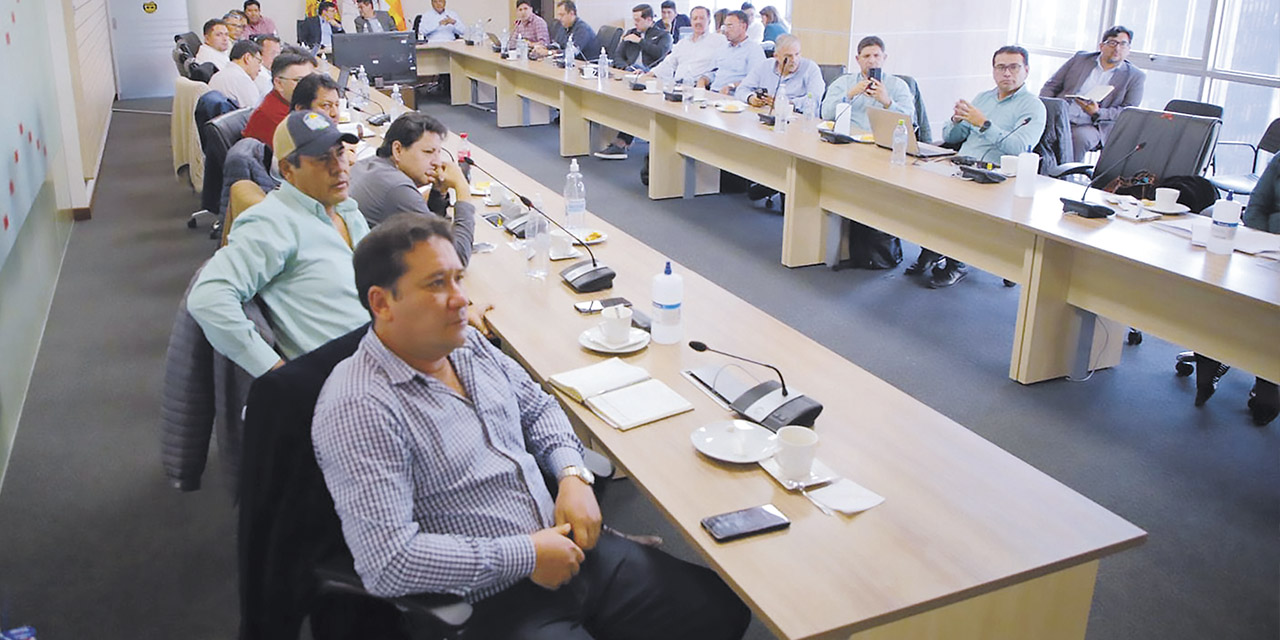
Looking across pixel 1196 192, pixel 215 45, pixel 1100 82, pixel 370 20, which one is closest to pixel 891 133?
pixel 1196 192

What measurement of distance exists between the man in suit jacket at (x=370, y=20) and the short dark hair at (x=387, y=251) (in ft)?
31.7

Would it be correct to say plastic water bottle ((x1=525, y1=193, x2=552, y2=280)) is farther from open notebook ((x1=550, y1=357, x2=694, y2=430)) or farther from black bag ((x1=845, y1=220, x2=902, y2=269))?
black bag ((x1=845, y1=220, x2=902, y2=269))

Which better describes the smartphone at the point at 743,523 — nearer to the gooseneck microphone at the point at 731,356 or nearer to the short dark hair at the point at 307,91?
the gooseneck microphone at the point at 731,356

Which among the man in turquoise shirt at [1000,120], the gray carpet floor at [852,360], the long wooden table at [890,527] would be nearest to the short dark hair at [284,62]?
the gray carpet floor at [852,360]

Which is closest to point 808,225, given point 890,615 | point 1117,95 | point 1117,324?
point 1117,324

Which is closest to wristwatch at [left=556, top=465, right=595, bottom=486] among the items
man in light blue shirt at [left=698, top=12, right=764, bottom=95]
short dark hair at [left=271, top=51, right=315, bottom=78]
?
short dark hair at [left=271, top=51, right=315, bottom=78]

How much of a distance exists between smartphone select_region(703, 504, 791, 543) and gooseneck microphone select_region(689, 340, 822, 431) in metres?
0.31

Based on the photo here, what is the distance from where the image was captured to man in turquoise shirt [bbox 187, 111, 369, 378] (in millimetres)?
2422

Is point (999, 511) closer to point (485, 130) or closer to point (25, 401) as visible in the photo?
point (25, 401)

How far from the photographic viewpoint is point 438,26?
11508 millimetres

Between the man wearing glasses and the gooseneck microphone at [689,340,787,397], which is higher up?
the man wearing glasses

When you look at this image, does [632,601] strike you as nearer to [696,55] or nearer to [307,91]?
[307,91]

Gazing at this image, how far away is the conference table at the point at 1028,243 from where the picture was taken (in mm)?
3178

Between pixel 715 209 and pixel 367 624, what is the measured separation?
4.99 meters
